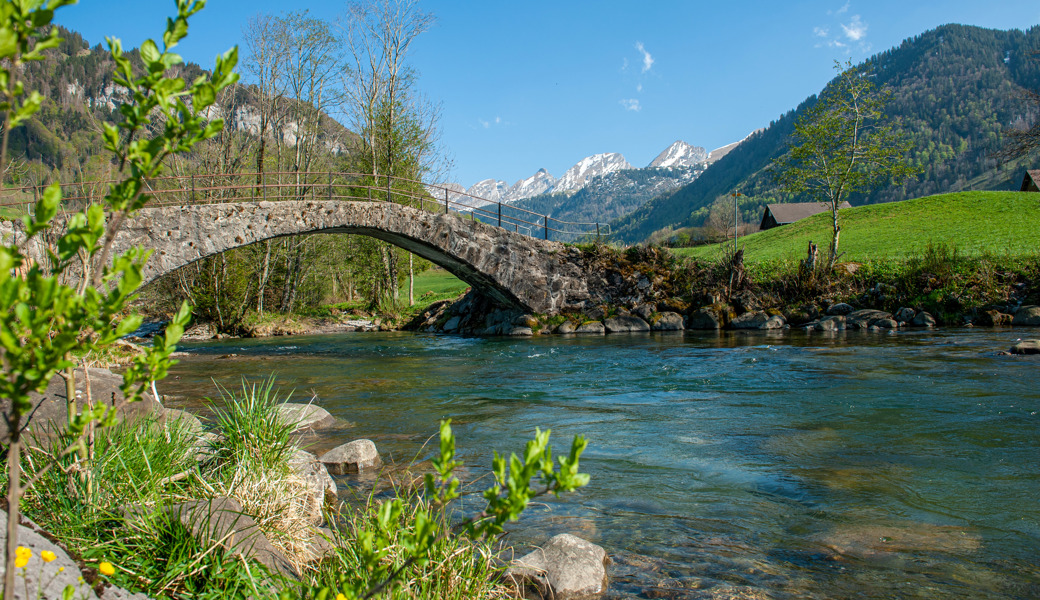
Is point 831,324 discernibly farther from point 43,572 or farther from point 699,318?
point 43,572

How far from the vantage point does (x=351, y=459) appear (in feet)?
18.1

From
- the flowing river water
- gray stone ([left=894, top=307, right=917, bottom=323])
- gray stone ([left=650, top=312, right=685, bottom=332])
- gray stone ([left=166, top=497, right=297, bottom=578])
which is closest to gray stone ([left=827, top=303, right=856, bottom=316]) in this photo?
gray stone ([left=894, top=307, right=917, bottom=323])

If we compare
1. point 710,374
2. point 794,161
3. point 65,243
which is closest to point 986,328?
point 710,374

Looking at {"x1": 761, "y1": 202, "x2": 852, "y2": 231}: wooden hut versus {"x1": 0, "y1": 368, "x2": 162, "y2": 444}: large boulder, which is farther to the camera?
{"x1": 761, "y1": 202, "x2": 852, "y2": 231}: wooden hut

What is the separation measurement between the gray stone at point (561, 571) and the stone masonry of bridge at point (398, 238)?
14892 mm

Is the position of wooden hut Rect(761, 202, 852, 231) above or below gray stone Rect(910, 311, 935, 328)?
above

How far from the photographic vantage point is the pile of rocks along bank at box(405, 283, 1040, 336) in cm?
1778

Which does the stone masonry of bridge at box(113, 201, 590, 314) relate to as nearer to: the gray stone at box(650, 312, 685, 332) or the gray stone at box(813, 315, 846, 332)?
the gray stone at box(650, 312, 685, 332)

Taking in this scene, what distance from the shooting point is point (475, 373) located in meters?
12.4

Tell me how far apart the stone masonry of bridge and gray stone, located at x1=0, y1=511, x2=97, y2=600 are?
48.8 feet

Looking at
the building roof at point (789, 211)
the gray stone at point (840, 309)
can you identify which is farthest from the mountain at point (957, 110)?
the gray stone at point (840, 309)

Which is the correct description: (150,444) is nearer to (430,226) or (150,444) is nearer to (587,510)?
(587,510)

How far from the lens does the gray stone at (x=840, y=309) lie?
1962cm

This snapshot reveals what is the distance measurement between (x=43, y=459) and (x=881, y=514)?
17.2 feet
